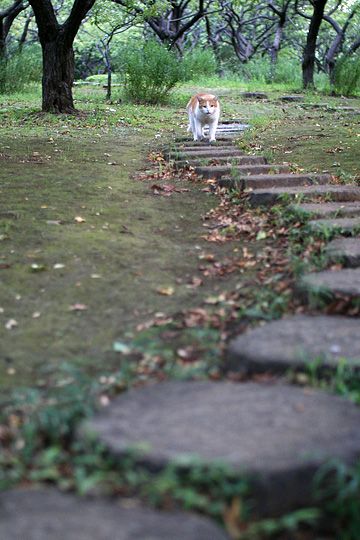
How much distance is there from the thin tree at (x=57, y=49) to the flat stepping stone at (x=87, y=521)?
9.49 m

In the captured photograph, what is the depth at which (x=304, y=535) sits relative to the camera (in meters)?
1.67

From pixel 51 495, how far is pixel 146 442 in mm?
294

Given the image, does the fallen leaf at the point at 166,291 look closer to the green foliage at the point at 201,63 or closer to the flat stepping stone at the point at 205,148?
the flat stepping stone at the point at 205,148

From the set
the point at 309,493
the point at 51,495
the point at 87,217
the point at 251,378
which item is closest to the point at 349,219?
the point at 87,217

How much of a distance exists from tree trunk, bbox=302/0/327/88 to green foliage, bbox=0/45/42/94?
7048mm

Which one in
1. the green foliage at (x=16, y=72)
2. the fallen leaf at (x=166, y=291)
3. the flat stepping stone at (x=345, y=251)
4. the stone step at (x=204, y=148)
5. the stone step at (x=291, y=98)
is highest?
the green foliage at (x=16, y=72)

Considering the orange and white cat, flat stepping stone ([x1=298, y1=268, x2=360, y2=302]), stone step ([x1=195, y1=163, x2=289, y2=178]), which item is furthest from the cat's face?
flat stepping stone ([x1=298, y1=268, x2=360, y2=302])

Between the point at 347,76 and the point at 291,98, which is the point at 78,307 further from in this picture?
the point at 347,76

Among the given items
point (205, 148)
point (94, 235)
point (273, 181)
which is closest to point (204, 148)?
point (205, 148)

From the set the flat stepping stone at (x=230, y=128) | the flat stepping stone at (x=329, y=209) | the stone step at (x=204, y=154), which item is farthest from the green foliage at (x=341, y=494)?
the flat stepping stone at (x=230, y=128)

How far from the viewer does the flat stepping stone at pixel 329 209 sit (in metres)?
4.20

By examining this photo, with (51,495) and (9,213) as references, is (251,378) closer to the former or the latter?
(51,495)

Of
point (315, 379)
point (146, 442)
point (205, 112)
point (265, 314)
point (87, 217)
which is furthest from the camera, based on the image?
point (205, 112)

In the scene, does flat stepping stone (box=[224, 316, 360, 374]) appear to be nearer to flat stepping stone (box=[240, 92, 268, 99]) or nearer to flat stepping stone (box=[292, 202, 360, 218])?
flat stepping stone (box=[292, 202, 360, 218])
